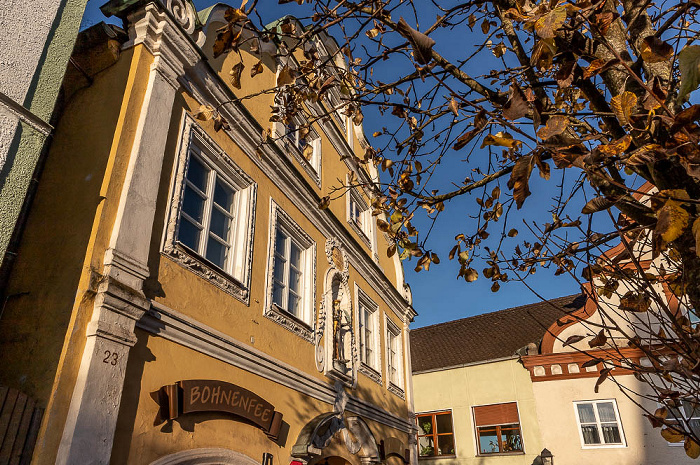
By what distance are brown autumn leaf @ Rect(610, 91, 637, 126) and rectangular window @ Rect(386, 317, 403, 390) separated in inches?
388

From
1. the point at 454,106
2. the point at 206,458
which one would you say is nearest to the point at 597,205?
the point at 454,106

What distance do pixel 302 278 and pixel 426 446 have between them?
13.0m

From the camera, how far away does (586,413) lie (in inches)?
594

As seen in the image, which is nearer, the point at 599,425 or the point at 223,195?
the point at 223,195

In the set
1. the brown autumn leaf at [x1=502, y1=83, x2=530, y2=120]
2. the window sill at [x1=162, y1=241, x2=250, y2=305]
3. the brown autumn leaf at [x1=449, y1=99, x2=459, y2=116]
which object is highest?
the window sill at [x1=162, y1=241, x2=250, y2=305]

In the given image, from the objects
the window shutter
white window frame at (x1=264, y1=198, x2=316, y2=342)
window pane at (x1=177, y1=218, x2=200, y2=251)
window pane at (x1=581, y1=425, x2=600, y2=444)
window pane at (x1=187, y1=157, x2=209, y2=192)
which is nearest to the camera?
window pane at (x1=177, y1=218, x2=200, y2=251)

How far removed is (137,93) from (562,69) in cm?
411

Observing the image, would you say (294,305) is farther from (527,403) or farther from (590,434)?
(527,403)

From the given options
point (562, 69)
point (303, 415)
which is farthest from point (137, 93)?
point (303, 415)

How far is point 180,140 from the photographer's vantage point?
5.54 m

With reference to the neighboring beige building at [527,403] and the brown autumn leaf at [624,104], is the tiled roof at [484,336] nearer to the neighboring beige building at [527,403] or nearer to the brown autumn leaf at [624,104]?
the neighboring beige building at [527,403]

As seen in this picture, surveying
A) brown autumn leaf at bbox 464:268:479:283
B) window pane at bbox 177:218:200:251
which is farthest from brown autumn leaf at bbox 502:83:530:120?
window pane at bbox 177:218:200:251

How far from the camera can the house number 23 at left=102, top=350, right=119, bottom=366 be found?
3852mm

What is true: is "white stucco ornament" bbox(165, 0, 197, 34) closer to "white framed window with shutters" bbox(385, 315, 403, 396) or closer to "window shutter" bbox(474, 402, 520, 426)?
"white framed window with shutters" bbox(385, 315, 403, 396)
